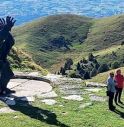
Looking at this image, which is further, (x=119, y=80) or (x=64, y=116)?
(x=119, y=80)

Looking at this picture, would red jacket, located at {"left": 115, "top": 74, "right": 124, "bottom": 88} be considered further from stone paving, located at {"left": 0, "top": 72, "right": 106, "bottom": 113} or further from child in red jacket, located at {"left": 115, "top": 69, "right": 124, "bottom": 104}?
stone paving, located at {"left": 0, "top": 72, "right": 106, "bottom": 113}

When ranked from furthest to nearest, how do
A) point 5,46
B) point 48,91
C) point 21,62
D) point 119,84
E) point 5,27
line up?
point 21,62, point 48,91, point 119,84, point 5,46, point 5,27

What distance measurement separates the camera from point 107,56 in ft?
531

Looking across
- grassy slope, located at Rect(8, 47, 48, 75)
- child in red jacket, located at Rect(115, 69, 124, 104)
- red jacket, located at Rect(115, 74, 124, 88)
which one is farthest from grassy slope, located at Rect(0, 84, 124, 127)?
grassy slope, located at Rect(8, 47, 48, 75)

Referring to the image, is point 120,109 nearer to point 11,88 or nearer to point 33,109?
point 33,109

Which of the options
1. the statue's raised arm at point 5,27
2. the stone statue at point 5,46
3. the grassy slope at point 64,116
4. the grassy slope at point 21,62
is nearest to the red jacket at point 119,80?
the grassy slope at point 64,116

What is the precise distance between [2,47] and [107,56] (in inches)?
5634

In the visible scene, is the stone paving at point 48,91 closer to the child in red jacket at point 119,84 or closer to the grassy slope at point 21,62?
the child in red jacket at point 119,84

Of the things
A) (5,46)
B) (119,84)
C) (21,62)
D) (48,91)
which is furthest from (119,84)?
(21,62)

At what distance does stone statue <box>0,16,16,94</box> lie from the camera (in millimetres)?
19580

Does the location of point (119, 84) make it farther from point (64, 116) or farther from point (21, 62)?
point (21, 62)

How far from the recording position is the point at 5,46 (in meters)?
19.8

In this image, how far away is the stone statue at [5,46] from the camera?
19.6m

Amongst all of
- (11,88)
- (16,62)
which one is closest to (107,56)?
(16,62)
